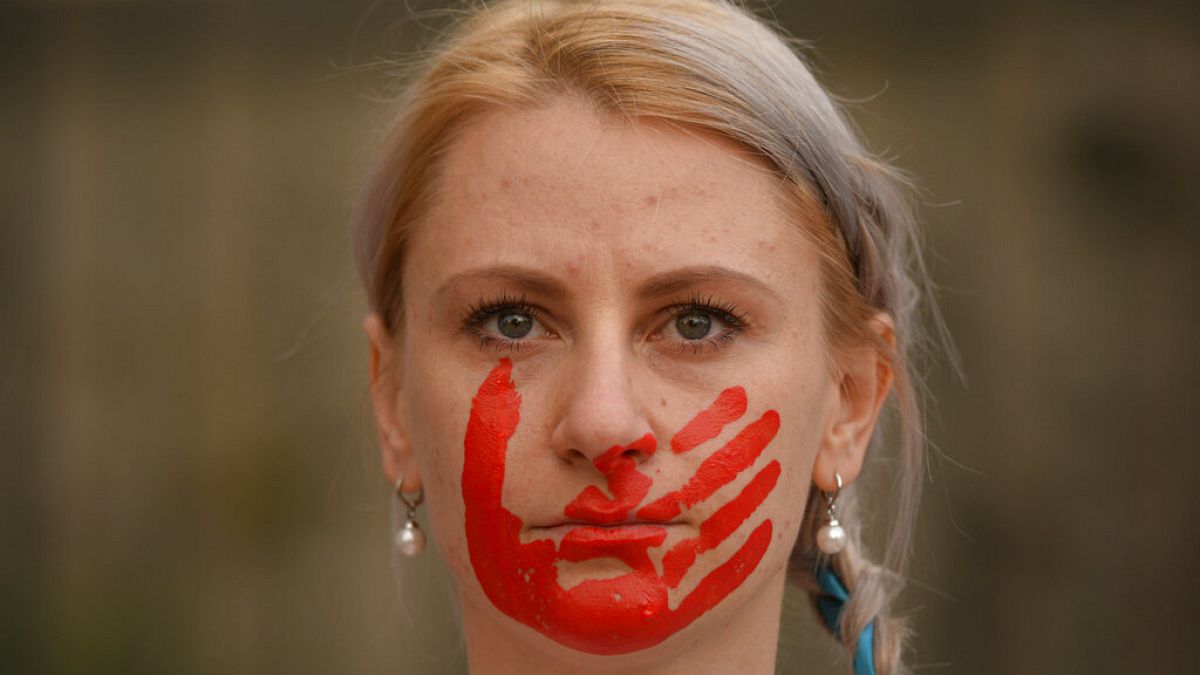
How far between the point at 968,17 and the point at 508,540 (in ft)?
9.00

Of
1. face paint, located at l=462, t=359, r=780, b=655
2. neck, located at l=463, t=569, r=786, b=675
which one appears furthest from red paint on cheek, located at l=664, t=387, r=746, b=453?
neck, located at l=463, t=569, r=786, b=675

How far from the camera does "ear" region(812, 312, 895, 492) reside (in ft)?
7.95

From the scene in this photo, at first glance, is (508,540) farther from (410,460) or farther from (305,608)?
(305,608)

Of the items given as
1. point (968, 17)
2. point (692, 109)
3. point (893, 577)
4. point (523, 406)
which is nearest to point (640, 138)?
point (692, 109)

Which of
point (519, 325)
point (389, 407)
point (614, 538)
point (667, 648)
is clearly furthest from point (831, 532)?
point (389, 407)

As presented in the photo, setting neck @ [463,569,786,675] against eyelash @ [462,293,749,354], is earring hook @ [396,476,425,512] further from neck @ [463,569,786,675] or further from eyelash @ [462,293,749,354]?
eyelash @ [462,293,749,354]

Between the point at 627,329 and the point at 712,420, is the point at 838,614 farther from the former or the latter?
the point at 627,329

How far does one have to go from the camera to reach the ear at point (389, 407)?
2.48 meters

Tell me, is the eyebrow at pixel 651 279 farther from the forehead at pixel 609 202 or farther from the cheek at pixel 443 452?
the cheek at pixel 443 452

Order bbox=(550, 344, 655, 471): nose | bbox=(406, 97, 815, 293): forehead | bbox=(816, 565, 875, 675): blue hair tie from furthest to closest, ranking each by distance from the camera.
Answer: bbox=(816, 565, 875, 675): blue hair tie → bbox=(406, 97, 815, 293): forehead → bbox=(550, 344, 655, 471): nose

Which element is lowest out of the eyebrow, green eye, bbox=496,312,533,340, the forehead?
green eye, bbox=496,312,533,340

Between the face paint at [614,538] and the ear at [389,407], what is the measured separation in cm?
30

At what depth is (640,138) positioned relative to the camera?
219cm

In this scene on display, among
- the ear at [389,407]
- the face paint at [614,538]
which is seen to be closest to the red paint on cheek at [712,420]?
the face paint at [614,538]
